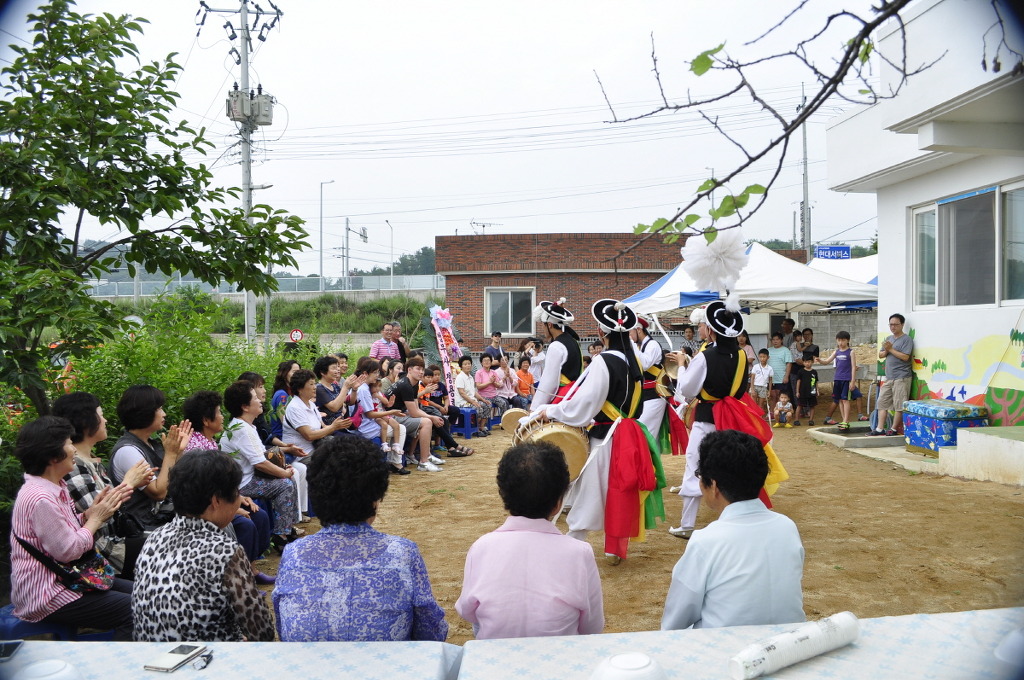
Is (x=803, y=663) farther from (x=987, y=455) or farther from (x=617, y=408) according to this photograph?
(x=987, y=455)

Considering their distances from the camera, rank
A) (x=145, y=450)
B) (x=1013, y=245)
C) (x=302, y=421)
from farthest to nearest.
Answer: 1. (x=1013, y=245)
2. (x=302, y=421)
3. (x=145, y=450)

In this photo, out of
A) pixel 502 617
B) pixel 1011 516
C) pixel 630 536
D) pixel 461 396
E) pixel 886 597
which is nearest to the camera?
pixel 502 617

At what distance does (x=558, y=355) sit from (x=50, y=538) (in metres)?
3.65

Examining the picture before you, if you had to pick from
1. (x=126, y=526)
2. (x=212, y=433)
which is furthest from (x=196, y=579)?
(x=212, y=433)

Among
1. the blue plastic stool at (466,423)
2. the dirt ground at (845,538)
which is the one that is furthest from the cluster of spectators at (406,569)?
the blue plastic stool at (466,423)

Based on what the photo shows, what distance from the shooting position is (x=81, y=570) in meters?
3.09

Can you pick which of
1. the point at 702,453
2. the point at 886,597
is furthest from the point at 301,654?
the point at 886,597

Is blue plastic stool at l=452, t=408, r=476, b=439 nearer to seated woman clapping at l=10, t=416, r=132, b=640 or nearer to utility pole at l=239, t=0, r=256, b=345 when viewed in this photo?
utility pole at l=239, t=0, r=256, b=345

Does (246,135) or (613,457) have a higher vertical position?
(246,135)

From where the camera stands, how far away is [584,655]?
202cm

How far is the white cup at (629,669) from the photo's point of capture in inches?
68.3

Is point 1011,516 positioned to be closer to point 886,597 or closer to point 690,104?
point 886,597

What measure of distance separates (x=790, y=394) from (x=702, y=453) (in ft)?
35.7

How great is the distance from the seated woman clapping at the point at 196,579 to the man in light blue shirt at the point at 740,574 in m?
1.40
